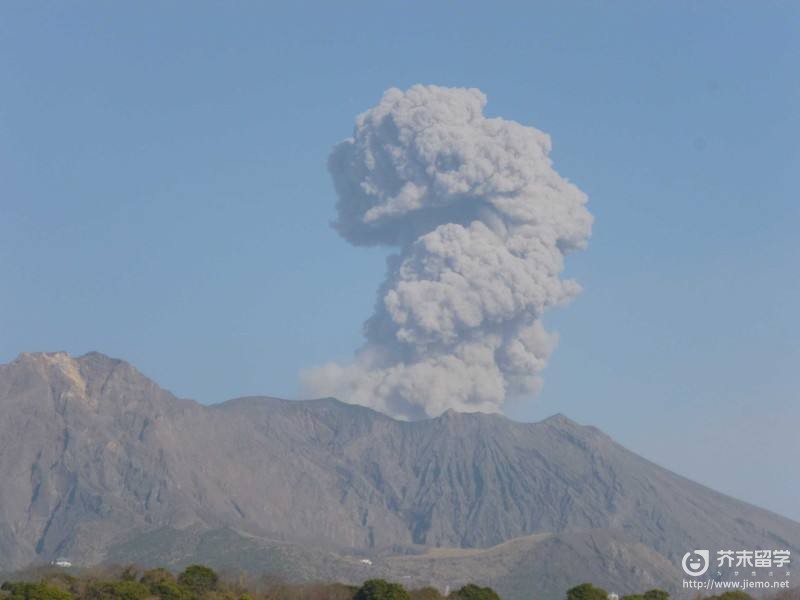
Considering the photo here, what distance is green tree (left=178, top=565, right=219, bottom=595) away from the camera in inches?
4171

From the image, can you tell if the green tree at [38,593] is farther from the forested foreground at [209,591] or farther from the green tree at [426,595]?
the green tree at [426,595]

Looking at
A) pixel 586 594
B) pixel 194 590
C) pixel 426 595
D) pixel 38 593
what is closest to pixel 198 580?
pixel 194 590

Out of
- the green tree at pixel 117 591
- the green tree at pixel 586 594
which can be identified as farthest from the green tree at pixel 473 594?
the green tree at pixel 117 591

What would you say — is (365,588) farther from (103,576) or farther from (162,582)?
(103,576)

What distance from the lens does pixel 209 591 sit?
10406 centimetres

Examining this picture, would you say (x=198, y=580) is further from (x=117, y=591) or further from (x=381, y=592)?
(x=117, y=591)

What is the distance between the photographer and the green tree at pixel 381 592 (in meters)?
101

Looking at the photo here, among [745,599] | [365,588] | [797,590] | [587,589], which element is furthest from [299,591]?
[797,590]

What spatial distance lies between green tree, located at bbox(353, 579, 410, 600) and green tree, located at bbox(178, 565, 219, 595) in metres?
9.78

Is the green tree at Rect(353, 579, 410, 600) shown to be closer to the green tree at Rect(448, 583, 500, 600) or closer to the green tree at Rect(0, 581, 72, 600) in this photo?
the green tree at Rect(448, 583, 500, 600)

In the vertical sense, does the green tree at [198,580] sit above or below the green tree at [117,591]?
above

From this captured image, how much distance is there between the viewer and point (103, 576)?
118375mm

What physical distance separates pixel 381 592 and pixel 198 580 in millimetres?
14150

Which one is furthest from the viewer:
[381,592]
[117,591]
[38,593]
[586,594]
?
[586,594]
